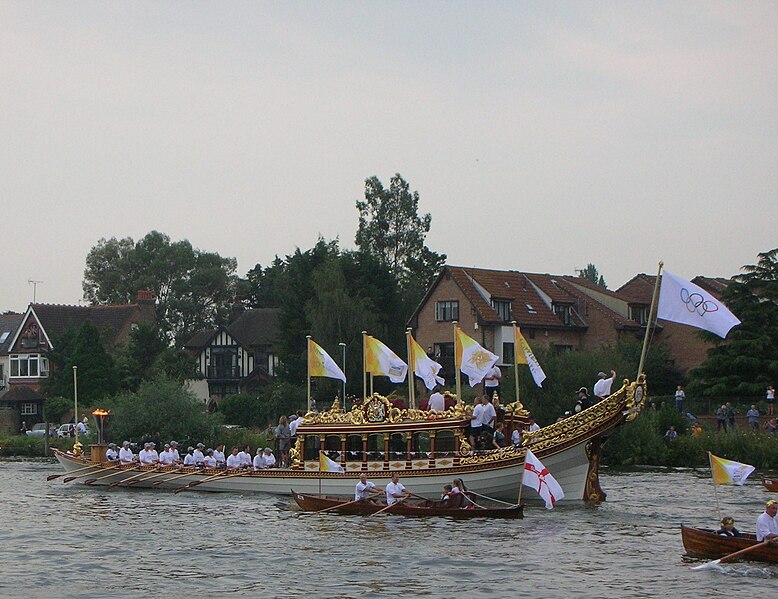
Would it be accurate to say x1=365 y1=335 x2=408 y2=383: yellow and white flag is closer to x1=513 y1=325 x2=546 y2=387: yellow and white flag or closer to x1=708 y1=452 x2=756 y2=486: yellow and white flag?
x1=513 y1=325 x2=546 y2=387: yellow and white flag

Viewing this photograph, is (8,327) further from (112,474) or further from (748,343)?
(748,343)

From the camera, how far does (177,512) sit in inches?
1638

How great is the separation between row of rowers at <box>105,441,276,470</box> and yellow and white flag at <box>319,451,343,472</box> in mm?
5172

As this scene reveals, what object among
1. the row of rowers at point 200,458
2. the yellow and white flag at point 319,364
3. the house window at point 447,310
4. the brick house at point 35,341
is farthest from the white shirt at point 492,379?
the brick house at point 35,341

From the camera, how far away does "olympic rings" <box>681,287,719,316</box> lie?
30.5 metres

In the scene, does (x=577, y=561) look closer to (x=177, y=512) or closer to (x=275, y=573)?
(x=275, y=573)

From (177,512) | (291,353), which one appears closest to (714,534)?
(177,512)

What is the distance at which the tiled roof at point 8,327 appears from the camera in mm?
110494

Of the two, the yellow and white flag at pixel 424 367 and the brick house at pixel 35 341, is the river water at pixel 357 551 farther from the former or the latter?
the brick house at pixel 35 341

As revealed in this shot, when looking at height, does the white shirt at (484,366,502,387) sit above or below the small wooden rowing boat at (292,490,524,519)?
above

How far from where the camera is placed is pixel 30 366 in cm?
10544

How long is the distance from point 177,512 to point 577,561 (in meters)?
17.3

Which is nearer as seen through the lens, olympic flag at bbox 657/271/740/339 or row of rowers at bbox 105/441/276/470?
olympic flag at bbox 657/271/740/339

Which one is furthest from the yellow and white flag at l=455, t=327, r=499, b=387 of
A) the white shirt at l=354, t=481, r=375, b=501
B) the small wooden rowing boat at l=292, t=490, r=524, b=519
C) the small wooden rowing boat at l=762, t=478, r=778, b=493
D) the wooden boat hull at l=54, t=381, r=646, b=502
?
the small wooden rowing boat at l=762, t=478, r=778, b=493
